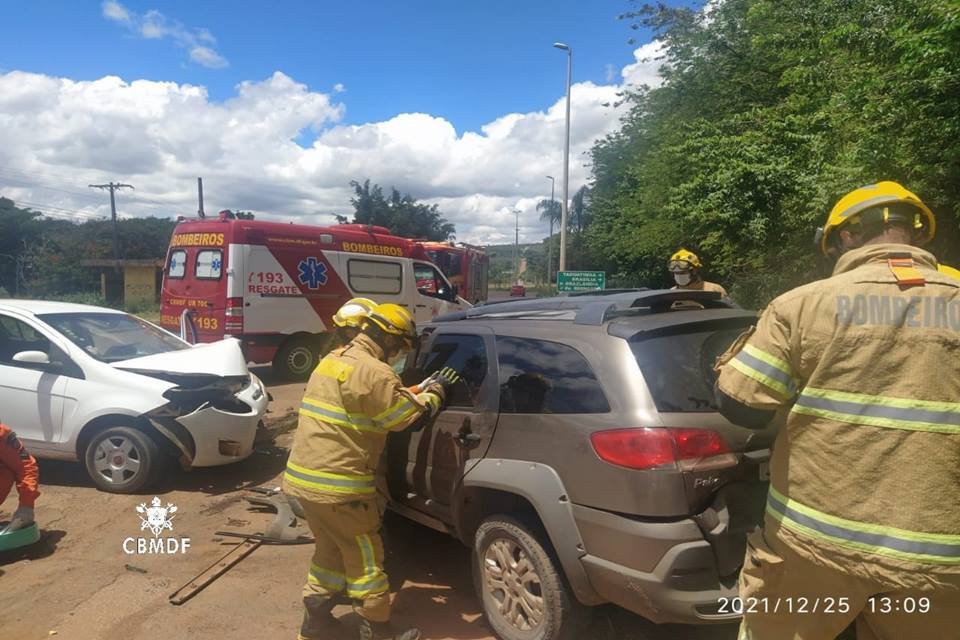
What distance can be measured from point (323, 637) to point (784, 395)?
249cm

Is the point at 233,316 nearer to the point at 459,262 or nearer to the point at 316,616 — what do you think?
the point at 316,616

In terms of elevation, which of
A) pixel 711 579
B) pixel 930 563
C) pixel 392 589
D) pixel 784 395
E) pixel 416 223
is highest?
pixel 416 223

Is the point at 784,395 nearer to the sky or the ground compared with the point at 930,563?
nearer to the sky

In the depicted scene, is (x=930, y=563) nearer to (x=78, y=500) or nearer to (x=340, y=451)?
(x=340, y=451)

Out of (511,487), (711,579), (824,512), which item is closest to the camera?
(824,512)

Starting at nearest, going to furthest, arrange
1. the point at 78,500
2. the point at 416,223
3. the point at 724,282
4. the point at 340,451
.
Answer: the point at 340,451 → the point at 78,500 → the point at 724,282 → the point at 416,223

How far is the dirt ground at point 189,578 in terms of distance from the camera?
3.13m

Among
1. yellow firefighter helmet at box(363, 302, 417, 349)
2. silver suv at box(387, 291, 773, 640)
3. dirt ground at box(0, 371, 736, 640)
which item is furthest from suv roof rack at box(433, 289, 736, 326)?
dirt ground at box(0, 371, 736, 640)

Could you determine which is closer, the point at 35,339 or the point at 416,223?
the point at 35,339

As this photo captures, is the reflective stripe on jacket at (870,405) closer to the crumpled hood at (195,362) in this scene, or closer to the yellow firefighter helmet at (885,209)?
the yellow firefighter helmet at (885,209)

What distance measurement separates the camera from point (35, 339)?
5945 millimetres

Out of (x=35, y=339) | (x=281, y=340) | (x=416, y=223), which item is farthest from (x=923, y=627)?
(x=416, y=223)

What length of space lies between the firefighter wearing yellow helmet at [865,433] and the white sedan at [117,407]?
14.6 feet

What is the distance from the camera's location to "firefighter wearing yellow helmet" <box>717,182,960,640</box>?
5.19 ft
